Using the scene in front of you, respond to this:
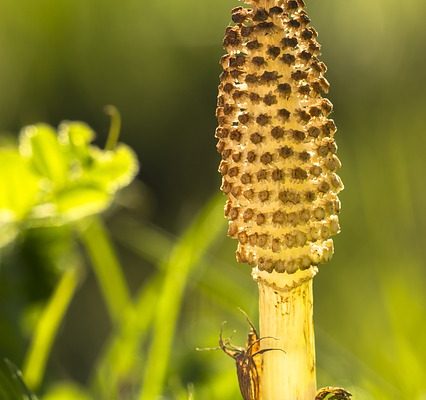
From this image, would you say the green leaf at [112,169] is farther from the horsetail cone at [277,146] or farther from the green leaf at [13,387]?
the horsetail cone at [277,146]

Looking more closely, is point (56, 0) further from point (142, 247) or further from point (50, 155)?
point (50, 155)

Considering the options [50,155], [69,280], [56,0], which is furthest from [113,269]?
[56,0]

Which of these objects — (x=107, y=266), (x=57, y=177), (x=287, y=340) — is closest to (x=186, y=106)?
(x=107, y=266)

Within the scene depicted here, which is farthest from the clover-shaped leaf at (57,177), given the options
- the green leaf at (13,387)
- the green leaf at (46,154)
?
the green leaf at (13,387)

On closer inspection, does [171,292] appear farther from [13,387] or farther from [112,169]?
[13,387]

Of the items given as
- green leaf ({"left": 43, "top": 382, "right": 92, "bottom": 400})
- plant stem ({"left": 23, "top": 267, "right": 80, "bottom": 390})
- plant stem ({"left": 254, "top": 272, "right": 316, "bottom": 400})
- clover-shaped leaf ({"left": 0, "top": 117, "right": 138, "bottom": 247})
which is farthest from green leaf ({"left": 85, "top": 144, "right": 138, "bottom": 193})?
plant stem ({"left": 254, "top": 272, "right": 316, "bottom": 400})

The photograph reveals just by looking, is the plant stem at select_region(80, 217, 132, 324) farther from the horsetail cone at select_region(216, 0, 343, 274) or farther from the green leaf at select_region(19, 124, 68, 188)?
the horsetail cone at select_region(216, 0, 343, 274)
